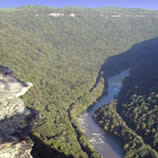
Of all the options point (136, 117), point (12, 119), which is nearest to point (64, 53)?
point (136, 117)

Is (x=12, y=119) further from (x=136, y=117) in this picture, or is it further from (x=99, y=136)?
(x=136, y=117)

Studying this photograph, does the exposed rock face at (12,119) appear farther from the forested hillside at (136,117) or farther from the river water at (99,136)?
the river water at (99,136)

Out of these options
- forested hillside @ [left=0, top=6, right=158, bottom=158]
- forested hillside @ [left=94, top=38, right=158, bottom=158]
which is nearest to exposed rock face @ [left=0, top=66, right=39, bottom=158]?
forested hillside @ [left=0, top=6, right=158, bottom=158]

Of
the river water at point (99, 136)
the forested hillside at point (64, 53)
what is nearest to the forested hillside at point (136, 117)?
the river water at point (99, 136)

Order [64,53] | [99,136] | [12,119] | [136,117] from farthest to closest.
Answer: [64,53] → [136,117] → [99,136] → [12,119]

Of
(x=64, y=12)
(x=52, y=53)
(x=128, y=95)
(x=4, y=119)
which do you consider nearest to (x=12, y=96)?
(x=4, y=119)

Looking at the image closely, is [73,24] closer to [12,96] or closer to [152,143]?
[152,143]
